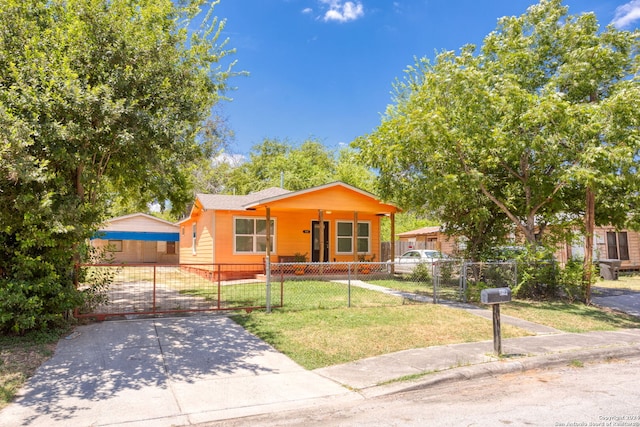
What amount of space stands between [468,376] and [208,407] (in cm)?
341

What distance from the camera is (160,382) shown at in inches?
216

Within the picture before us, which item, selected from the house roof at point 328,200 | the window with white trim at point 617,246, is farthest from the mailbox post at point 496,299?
the window with white trim at point 617,246

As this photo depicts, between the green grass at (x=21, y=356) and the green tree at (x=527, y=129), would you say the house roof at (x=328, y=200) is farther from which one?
the green grass at (x=21, y=356)

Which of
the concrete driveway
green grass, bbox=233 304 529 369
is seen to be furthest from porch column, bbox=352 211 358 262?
the concrete driveway

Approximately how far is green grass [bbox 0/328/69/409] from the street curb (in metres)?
4.08

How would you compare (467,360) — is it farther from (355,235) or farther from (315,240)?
(315,240)

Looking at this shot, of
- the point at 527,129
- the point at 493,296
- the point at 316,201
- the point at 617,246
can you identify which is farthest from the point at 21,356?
the point at 617,246

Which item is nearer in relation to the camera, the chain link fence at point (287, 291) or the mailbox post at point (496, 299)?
the mailbox post at point (496, 299)

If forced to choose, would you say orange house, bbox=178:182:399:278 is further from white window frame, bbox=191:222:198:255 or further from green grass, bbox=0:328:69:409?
green grass, bbox=0:328:69:409

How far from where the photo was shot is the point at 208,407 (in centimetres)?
474

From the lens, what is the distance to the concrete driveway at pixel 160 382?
4.53m

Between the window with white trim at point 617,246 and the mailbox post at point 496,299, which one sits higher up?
the window with white trim at point 617,246

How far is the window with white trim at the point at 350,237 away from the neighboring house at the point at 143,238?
47.9 ft

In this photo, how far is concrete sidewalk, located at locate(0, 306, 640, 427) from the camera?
15.2 feet
